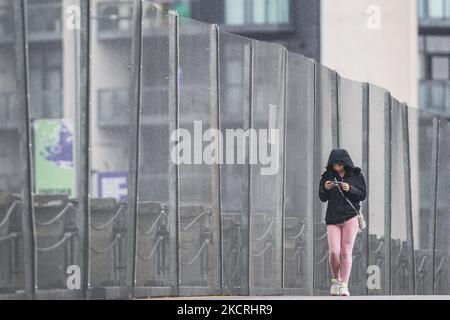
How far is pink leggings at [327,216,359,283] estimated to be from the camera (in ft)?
51.6

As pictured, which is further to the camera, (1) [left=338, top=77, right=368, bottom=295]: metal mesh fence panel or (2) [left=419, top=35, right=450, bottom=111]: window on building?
(2) [left=419, top=35, right=450, bottom=111]: window on building

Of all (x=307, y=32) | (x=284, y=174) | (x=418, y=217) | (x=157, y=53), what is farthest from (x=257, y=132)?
(x=307, y=32)

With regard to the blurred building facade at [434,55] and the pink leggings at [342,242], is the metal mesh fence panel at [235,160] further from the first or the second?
the blurred building facade at [434,55]

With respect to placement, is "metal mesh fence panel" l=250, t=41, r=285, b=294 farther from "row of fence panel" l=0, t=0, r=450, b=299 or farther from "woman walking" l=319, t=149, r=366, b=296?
"woman walking" l=319, t=149, r=366, b=296

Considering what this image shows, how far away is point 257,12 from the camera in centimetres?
4906

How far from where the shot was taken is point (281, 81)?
1778cm

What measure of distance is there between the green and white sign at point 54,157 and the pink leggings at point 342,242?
3.75 m

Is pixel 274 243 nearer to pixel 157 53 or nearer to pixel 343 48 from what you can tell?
pixel 157 53

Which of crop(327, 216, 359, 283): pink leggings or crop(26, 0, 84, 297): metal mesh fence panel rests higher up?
crop(26, 0, 84, 297): metal mesh fence panel

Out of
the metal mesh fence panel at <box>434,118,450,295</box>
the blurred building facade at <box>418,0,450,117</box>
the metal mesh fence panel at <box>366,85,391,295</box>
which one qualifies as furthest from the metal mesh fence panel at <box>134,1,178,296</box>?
the blurred building facade at <box>418,0,450,117</box>

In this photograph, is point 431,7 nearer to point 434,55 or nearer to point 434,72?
point 434,55

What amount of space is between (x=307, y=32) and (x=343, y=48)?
1.24m

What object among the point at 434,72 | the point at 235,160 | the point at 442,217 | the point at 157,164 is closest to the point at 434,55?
the point at 434,72

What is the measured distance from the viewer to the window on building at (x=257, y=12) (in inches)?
1911
